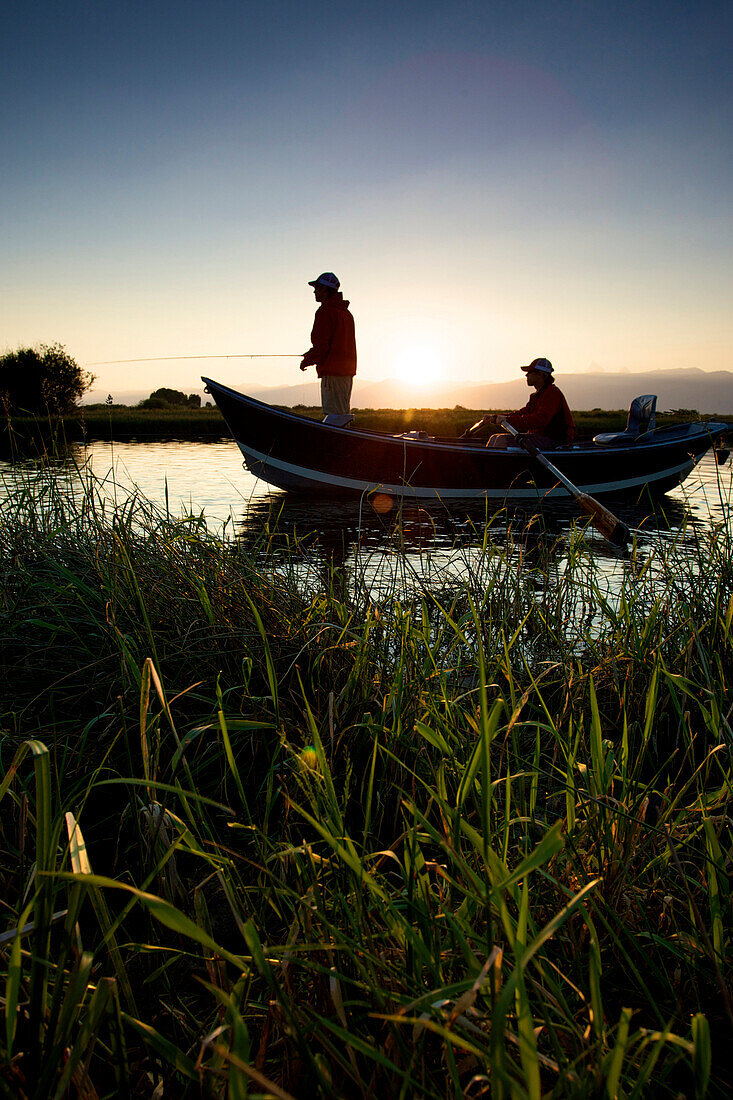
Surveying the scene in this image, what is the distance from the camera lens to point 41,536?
4133mm

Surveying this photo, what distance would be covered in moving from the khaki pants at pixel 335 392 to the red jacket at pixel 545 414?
269 cm

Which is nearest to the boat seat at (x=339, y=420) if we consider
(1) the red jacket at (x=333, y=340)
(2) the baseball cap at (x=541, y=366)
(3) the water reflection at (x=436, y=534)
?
(1) the red jacket at (x=333, y=340)

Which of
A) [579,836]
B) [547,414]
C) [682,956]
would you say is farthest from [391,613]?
[547,414]

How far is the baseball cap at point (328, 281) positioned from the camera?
11122mm

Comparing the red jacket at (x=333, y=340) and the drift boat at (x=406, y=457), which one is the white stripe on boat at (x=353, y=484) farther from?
the red jacket at (x=333, y=340)

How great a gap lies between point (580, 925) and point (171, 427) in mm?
30876

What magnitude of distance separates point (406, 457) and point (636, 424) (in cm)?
464

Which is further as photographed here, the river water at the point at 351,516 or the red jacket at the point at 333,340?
the red jacket at the point at 333,340

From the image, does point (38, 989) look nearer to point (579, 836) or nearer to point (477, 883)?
point (477, 883)

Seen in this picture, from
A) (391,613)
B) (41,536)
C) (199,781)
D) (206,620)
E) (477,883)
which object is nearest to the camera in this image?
(477,883)

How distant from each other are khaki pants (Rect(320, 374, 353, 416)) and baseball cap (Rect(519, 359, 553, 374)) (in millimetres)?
2905

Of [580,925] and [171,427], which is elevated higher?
[171,427]

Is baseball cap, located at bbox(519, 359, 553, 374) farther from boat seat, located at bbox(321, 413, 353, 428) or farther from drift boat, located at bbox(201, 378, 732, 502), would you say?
boat seat, located at bbox(321, 413, 353, 428)

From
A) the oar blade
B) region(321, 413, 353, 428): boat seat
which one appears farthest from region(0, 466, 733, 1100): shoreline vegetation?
region(321, 413, 353, 428): boat seat
